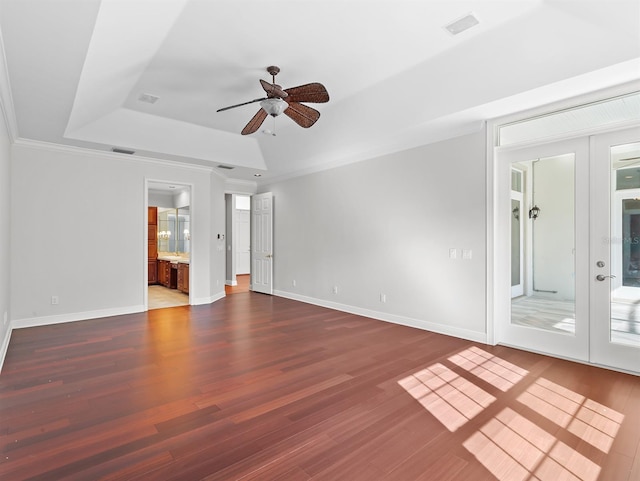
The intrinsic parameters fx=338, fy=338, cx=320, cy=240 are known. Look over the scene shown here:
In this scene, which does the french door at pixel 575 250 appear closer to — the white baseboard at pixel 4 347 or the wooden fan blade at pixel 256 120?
the wooden fan blade at pixel 256 120

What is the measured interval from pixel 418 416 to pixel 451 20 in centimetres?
329

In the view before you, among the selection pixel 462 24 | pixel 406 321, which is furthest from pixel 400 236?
pixel 462 24

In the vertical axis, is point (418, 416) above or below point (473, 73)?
below

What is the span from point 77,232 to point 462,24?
6.16 m

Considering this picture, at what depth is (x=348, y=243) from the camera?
6281mm

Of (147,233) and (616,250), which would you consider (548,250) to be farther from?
(147,233)

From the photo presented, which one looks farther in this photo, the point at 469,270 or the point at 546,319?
the point at 469,270

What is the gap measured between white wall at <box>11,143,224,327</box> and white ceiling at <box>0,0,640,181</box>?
Result: 1.97 feet

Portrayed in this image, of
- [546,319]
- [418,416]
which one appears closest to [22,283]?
[418,416]

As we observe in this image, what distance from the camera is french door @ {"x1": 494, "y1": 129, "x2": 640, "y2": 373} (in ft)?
11.0

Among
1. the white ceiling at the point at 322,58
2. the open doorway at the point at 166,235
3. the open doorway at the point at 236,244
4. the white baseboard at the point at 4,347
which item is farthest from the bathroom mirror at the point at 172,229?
the white baseboard at the point at 4,347

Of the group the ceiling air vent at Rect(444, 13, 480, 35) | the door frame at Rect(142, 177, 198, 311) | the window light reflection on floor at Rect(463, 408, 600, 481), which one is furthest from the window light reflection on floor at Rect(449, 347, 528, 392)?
the door frame at Rect(142, 177, 198, 311)

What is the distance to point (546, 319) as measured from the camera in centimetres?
393

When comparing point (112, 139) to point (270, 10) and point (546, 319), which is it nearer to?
point (270, 10)
